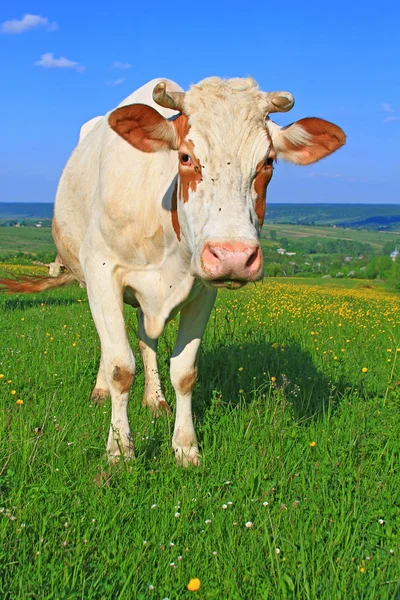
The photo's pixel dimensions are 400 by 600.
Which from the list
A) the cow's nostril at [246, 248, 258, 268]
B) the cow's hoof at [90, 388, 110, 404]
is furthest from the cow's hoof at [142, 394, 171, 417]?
the cow's nostril at [246, 248, 258, 268]

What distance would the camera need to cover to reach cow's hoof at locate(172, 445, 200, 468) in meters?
4.58

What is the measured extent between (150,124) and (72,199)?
280cm

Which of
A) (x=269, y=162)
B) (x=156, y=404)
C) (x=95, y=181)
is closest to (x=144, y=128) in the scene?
(x=269, y=162)

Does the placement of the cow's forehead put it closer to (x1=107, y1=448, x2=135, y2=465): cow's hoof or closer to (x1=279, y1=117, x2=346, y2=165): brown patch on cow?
(x1=279, y1=117, x2=346, y2=165): brown patch on cow

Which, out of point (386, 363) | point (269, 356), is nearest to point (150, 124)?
point (269, 356)

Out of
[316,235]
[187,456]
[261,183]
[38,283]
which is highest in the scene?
[261,183]

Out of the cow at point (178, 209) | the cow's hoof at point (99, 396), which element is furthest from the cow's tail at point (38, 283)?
the cow's hoof at point (99, 396)

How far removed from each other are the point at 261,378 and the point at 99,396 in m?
1.63

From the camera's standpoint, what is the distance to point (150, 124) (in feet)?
14.2

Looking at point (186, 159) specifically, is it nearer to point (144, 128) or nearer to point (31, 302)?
point (144, 128)

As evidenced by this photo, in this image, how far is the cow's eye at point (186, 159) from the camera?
4074 millimetres

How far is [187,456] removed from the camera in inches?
187

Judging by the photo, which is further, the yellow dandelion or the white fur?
the white fur

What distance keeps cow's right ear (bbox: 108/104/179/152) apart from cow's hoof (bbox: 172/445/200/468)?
2.12 meters
